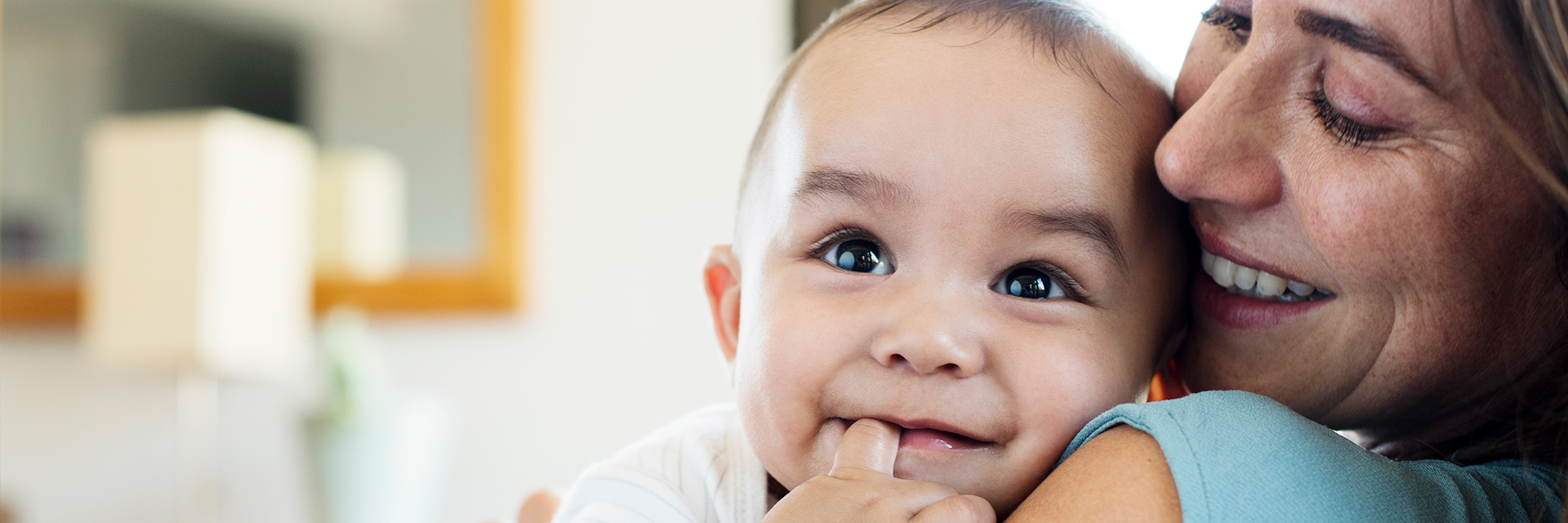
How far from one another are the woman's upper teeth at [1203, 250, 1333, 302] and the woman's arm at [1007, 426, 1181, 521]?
0.82ft

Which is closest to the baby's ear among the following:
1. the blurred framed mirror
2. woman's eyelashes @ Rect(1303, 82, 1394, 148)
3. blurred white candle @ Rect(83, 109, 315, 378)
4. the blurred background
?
woman's eyelashes @ Rect(1303, 82, 1394, 148)

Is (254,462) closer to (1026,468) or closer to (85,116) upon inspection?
(85,116)

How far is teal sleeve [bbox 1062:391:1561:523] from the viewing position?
0.58m

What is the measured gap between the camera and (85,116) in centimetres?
340

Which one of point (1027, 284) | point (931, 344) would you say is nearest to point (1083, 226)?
point (1027, 284)

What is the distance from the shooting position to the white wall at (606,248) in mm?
2840

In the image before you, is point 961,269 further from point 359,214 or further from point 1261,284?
point 359,214

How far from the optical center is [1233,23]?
90 centimetres

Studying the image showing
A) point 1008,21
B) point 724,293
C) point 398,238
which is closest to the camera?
point 1008,21

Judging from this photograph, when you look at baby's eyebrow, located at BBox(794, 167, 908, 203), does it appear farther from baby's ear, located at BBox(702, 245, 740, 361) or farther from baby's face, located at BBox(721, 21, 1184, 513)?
baby's ear, located at BBox(702, 245, 740, 361)

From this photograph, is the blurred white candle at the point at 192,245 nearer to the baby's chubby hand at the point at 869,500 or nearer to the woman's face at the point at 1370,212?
the baby's chubby hand at the point at 869,500

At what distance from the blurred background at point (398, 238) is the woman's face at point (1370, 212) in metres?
1.93

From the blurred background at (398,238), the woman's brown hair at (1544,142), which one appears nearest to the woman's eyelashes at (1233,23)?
the woman's brown hair at (1544,142)

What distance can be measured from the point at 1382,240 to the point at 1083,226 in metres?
0.21
